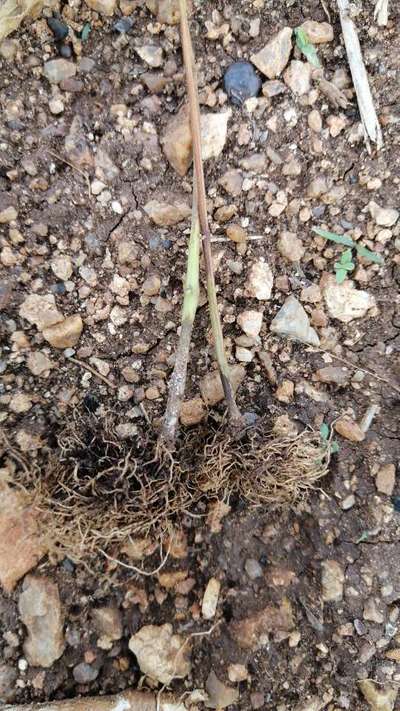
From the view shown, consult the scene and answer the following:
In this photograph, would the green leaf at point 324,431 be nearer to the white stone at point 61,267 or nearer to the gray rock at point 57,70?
the white stone at point 61,267

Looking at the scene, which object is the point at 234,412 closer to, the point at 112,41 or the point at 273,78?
the point at 273,78


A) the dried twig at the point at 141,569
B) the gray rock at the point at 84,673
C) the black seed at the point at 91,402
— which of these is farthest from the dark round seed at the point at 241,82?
the gray rock at the point at 84,673

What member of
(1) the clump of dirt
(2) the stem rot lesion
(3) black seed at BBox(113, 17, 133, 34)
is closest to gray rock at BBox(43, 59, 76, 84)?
(3) black seed at BBox(113, 17, 133, 34)

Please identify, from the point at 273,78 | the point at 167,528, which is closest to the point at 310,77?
the point at 273,78

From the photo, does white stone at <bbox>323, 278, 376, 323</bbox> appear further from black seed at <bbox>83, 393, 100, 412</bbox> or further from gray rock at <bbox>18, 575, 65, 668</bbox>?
gray rock at <bbox>18, 575, 65, 668</bbox>

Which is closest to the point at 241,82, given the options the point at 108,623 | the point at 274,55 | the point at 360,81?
the point at 274,55
